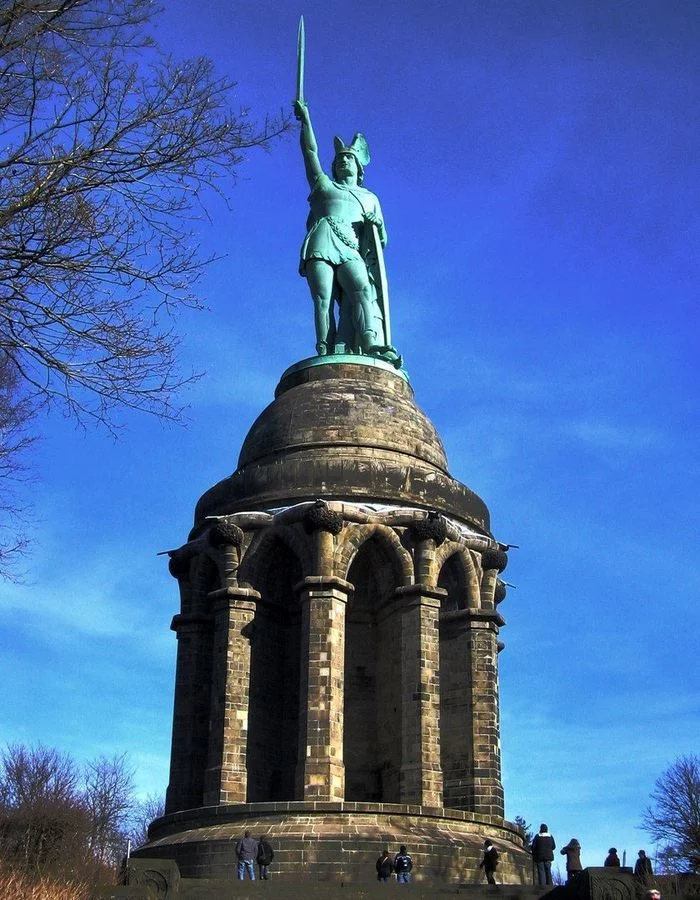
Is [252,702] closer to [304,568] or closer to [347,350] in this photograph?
[304,568]

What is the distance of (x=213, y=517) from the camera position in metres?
27.7

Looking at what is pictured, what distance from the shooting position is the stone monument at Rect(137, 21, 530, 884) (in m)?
24.2

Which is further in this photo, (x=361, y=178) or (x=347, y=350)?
(x=361, y=178)

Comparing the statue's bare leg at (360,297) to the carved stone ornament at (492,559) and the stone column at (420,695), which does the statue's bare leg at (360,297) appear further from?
the stone column at (420,695)

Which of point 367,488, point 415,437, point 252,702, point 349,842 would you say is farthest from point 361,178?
point 349,842

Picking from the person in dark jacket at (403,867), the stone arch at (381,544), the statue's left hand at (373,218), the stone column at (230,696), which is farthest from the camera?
the statue's left hand at (373,218)

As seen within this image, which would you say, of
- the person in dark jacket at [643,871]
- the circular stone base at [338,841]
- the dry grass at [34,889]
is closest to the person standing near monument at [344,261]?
the circular stone base at [338,841]

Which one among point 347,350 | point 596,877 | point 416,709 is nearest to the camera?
point 596,877

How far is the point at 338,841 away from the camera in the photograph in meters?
23.0

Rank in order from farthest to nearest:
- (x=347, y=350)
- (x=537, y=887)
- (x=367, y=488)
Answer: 1. (x=347, y=350)
2. (x=367, y=488)
3. (x=537, y=887)

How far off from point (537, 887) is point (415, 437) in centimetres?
1287

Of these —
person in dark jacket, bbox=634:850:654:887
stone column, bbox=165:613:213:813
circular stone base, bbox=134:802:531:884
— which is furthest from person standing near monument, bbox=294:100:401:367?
person in dark jacket, bbox=634:850:654:887

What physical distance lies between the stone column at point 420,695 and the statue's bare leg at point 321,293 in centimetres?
806

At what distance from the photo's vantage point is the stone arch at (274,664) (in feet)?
88.6
